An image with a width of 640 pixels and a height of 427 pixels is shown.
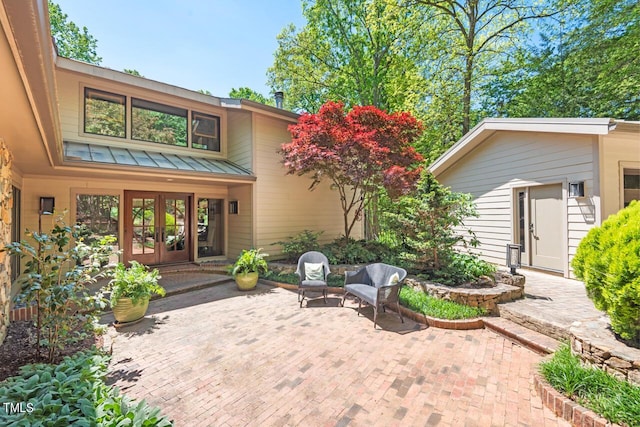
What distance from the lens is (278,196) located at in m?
8.51

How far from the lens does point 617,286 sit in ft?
8.73

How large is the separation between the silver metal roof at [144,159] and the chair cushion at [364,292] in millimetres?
4476

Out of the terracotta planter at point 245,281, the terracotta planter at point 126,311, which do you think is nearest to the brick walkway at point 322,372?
the terracotta planter at point 126,311

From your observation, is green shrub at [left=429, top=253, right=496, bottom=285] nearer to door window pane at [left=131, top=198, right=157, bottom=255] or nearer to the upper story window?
the upper story window

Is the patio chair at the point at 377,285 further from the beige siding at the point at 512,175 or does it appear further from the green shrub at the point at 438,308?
the beige siding at the point at 512,175

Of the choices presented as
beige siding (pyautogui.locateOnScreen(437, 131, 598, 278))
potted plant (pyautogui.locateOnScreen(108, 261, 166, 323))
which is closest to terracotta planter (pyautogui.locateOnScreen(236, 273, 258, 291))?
potted plant (pyautogui.locateOnScreen(108, 261, 166, 323))

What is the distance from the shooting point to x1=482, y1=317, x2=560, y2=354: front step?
341 cm

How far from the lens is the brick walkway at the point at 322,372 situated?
7.97 feet

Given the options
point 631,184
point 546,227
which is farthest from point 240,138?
point 631,184

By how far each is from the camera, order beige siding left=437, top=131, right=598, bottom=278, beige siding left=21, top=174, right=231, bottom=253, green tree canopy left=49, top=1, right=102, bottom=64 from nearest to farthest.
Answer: beige siding left=437, top=131, right=598, bottom=278, beige siding left=21, top=174, right=231, bottom=253, green tree canopy left=49, top=1, right=102, bottom=64

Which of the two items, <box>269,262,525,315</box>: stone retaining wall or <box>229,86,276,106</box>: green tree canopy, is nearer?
<box>269,262,525,315</box>: stone retaining wall

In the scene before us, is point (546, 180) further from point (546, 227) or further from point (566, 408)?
point (566, 408)

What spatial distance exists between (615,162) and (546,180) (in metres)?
1.07

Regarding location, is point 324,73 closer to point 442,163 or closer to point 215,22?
point 215,22
